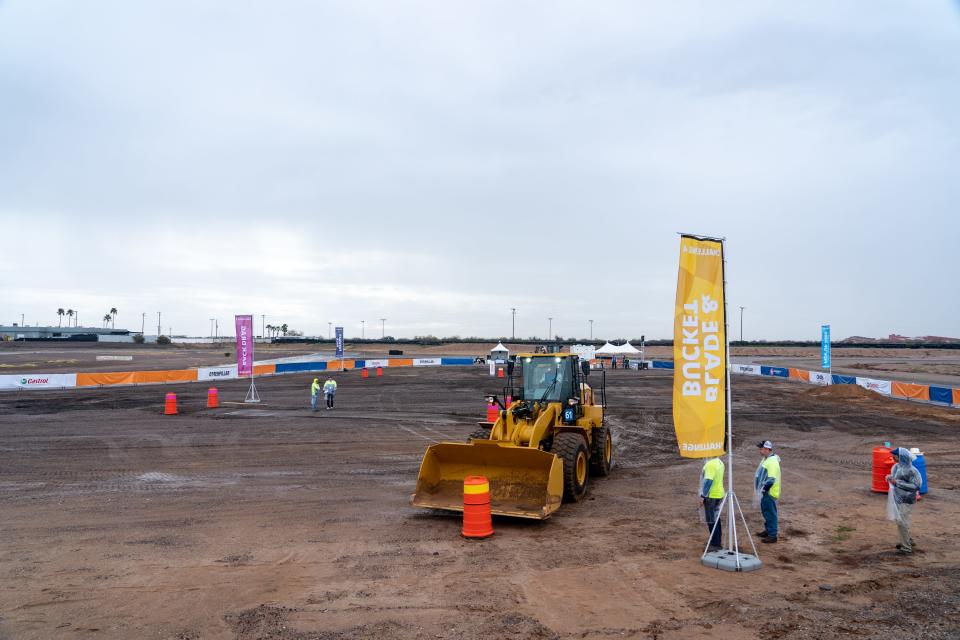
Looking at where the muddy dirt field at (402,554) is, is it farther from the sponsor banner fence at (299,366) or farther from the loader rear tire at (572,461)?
the sponsor banner fence at (299,366)

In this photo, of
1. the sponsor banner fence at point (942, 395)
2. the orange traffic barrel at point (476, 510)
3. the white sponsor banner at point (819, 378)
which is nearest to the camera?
the orange traffic barrel at point (476, 510)

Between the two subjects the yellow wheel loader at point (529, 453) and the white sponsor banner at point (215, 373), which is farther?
the white sponsor banner at point (215, 373)

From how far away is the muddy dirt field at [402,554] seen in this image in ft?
21.5

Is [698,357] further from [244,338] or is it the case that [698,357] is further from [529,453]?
[244,338]

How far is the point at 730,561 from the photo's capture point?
26.5 feet

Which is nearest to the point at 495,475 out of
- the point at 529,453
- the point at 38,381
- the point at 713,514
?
the point at 529,453

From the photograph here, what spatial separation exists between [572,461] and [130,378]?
37680 millimetres

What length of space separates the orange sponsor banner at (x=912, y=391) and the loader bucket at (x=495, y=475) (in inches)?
1151

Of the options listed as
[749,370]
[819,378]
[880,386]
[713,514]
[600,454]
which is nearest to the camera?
[713,514]

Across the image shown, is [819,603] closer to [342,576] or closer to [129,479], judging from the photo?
[342,576]

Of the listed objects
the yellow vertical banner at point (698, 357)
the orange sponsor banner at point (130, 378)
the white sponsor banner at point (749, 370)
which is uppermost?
the yellow vertical banner at point (698, 357)

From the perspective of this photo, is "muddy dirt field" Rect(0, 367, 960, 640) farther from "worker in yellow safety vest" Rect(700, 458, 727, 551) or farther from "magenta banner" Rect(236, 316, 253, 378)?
"magenta banner" Rect(236, 316, 253, 378)

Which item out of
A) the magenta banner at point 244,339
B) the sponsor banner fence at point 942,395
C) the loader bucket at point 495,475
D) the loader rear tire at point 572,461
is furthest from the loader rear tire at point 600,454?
the sponsor banner fence at point 942,395

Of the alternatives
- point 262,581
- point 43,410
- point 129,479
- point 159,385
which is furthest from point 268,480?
point 159,385
